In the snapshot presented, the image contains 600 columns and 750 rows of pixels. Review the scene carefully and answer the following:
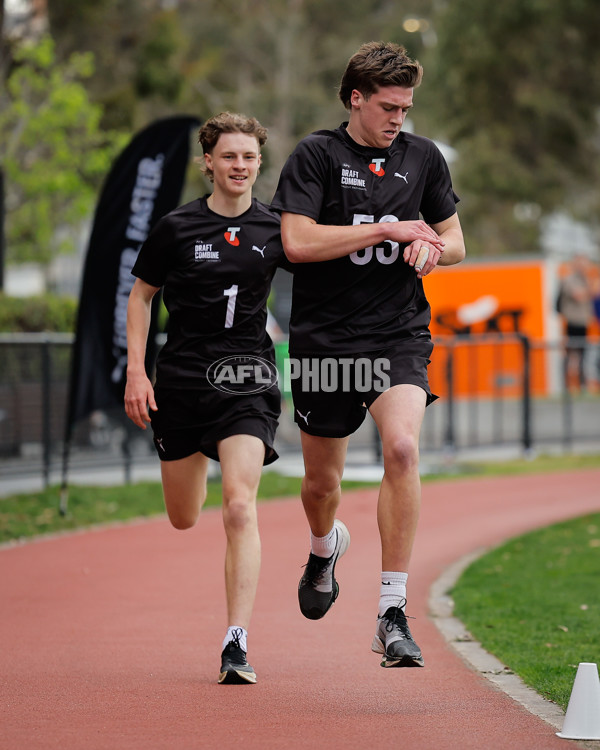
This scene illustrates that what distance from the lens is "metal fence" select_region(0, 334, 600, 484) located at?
Result: 1375 cm

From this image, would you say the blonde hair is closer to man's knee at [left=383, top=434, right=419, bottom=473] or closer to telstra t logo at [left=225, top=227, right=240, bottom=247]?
telstra t logo at [left=225, top=227, right=240, bottom=247]

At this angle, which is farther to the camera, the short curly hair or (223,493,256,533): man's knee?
(223,493,256,533): man's knee

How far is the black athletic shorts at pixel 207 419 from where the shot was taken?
6238 millimetres

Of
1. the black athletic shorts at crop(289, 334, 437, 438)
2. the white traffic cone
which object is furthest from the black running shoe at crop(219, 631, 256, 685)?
the white traffic cone

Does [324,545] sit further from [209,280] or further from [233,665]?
[209,280]

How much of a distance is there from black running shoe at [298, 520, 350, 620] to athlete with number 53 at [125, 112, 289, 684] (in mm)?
543

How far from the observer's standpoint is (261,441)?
6223 mm

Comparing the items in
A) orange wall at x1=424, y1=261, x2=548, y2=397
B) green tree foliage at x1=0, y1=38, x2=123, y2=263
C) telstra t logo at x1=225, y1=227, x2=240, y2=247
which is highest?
green tree foliage at x1=0, y1=38, x2=123, y2=263

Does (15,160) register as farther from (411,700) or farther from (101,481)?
(411,700)

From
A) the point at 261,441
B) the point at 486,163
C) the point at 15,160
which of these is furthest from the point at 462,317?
the point at 261,441

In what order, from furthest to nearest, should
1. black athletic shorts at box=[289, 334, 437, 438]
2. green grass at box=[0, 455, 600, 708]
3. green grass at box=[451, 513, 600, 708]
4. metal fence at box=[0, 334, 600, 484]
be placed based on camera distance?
metal fence at box=[0, 334, 600, 484], green grass at box=[0, 455, 600, 708], green grass at box=[451, 513, 600, 708], black athletic shorts at box=[289, 334, 437, 438]

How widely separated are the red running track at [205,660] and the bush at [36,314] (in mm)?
6228

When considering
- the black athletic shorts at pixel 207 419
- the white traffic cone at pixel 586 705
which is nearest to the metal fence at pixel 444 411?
the black athletic shorts at pixel 207 419

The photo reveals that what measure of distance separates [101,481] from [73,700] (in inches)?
374
